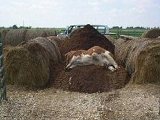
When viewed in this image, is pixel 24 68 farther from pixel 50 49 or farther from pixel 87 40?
pixel 87 40

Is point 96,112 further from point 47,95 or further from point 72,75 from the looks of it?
point 72,75

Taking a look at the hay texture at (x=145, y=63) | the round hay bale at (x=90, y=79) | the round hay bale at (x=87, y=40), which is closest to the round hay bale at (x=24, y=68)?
the round hay bale at (x=90, y=79)

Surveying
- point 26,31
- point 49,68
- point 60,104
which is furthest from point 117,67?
point 26,31

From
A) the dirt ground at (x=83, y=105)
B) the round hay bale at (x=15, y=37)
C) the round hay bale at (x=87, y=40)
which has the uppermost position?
the round hay bale at (x=87, y=40)

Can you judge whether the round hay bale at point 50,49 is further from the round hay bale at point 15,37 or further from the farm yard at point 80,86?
the round hay bale at point 15,37

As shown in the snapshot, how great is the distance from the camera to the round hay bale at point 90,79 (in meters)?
12.2

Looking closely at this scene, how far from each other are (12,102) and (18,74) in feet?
6.62

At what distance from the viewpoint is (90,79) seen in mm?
12672

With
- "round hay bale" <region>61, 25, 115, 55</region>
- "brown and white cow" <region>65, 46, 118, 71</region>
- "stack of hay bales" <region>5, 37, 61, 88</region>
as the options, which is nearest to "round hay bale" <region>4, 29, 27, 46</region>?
"round hay bale" <region>61, 25, 115, 55</region>

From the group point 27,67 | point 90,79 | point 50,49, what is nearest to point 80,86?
point 90,79

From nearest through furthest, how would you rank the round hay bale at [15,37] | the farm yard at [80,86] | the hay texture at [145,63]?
1. the farm yard at [80,86]
2. the hay texture at [145,63]
3. the round hay bale at [15,37]

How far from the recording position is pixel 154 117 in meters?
8.92

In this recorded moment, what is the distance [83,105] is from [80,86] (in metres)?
2.36

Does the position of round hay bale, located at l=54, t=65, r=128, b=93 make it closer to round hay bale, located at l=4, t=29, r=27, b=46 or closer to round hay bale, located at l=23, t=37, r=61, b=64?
round hay bale, located at l=23, t=37, r=61, b=64
